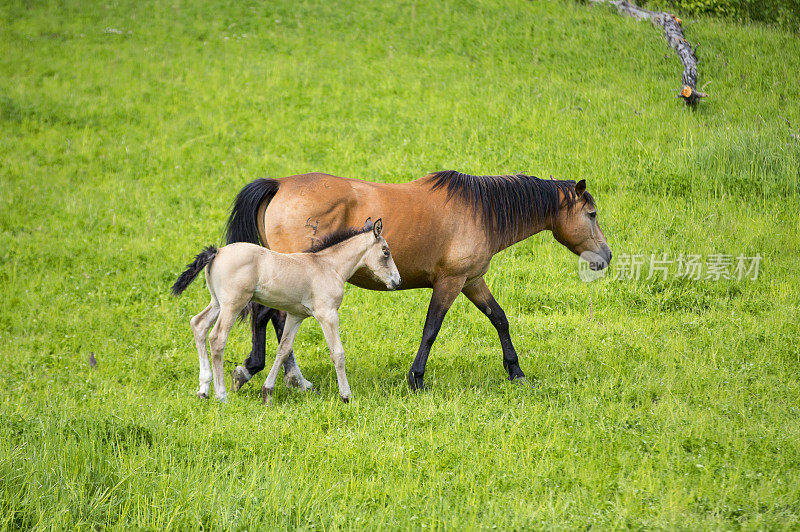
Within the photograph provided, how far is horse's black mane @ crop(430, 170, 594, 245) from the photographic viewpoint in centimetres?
870

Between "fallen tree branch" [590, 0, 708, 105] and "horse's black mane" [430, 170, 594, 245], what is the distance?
1108cm

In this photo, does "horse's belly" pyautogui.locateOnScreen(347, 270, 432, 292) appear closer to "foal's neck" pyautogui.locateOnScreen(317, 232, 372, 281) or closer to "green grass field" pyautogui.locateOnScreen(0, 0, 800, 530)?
"foal's neck" pyautogui.locateOnScreen(317, 232, 372, 281)

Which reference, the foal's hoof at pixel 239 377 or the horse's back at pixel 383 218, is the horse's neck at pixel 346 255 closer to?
the horse's back at pixel 383 218

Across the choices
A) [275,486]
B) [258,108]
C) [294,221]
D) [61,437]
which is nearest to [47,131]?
[258,108]

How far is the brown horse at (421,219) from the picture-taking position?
8.23 m

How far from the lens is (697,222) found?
13508 millimetres

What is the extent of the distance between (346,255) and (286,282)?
792 millimetres

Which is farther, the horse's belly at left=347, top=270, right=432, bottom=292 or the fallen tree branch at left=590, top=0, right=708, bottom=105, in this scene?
the fallen tree branch at left=590, top=0, right=708, bottom=105

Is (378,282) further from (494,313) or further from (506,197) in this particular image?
(506,197)

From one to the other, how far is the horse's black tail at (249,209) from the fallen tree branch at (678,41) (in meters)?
13.8

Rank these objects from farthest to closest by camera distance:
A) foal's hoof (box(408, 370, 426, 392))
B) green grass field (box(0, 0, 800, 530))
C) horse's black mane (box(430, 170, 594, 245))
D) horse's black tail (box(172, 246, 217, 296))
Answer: horse's black mane (box(430, 170, 594, 245)) < foal's hoof (box(408, 370, 426, 392)) < horse's black tail (box(172, 246, 217, 296)) < green grass field (box(0, 0, 800, 530))

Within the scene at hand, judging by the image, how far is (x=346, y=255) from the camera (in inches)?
305

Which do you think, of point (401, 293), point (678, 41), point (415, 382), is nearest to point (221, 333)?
point (415, 382)

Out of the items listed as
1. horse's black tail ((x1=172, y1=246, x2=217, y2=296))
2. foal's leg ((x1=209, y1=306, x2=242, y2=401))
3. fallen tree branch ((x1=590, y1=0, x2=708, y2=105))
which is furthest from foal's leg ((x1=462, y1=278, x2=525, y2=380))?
fallen tree branch ((x1=590, y1=0, x2=708, y2=105))
